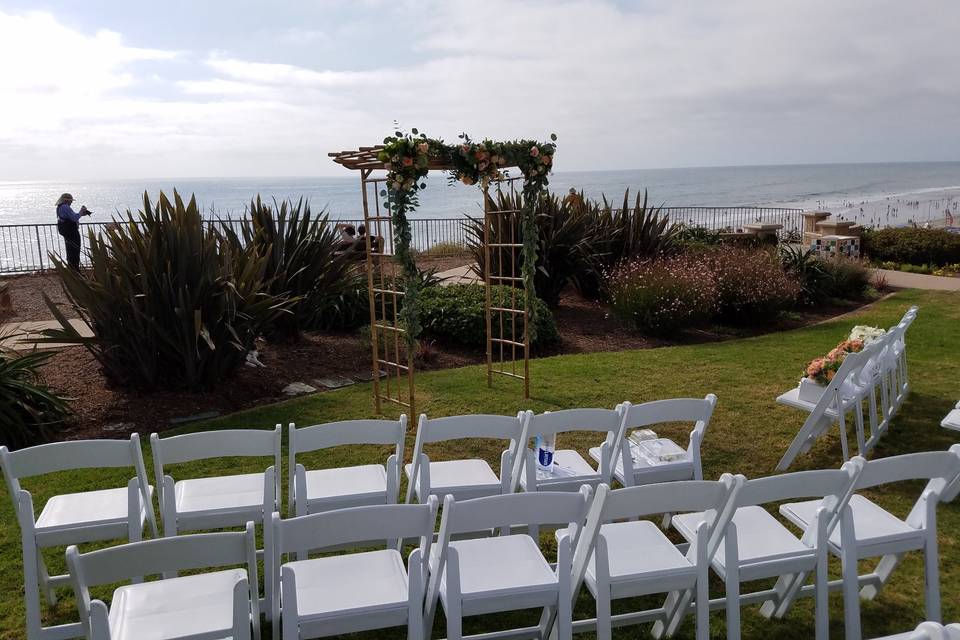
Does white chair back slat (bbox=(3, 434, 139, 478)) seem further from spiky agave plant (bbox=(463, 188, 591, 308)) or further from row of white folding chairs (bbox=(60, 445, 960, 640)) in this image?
spiky agave plant (bbox=(463, 188, 591, 308))

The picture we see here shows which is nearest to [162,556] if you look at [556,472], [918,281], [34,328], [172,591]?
[172,591]

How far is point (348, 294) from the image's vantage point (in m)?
10.0

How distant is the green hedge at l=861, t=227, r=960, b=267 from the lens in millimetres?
16375

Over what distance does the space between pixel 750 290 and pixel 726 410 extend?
451cm

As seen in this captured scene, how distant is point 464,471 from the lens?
4062 mm

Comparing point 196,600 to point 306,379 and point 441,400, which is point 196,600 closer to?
point 441,400

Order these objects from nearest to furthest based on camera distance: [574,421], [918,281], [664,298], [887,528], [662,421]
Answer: [887,528] → [574,421] → [662,421] → [664,298] → [918,281]

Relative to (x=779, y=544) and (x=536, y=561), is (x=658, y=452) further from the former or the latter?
(x=536, y=561)

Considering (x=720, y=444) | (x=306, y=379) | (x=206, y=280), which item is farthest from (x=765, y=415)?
(x=206, y=280)

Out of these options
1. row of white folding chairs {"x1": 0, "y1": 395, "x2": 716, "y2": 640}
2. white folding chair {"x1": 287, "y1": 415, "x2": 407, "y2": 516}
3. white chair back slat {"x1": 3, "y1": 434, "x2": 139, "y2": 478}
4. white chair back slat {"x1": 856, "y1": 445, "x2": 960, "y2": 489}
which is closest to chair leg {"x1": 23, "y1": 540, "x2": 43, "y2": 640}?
row of white folding chairs {"x1": 0, "y1": 395, "x2": 716, "y2": 640}

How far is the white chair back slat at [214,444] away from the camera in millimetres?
3479

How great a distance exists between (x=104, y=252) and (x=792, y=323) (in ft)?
31.1

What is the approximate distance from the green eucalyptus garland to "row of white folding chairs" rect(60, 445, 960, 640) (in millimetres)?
3400

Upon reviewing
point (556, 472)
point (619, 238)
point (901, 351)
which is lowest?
point (556, 472)
